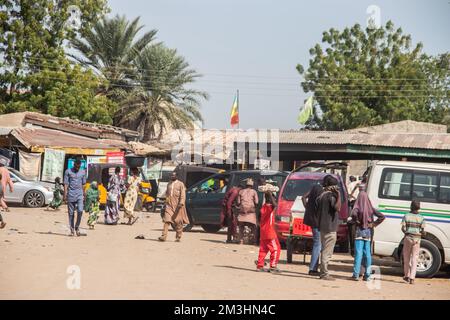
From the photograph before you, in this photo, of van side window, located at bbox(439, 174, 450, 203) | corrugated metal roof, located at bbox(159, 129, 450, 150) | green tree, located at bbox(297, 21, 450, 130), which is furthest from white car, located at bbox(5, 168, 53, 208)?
green tree, located at bbox(297, 21, 450, 130)

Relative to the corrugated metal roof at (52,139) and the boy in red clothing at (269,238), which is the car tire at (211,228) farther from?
the corrugated metal roof at (52,139)

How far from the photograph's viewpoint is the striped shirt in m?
13.3

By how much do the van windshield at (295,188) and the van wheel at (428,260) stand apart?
373 centimetres

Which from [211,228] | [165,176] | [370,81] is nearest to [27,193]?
[165,176]

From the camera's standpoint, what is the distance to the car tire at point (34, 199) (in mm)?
29047

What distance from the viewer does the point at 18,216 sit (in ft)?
79.6

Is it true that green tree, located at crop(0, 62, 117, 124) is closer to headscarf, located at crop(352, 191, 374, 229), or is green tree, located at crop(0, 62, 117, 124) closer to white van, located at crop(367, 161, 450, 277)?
white van, located at crop(367, 161, 450, 277)

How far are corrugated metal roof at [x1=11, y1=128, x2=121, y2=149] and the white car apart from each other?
130 inches

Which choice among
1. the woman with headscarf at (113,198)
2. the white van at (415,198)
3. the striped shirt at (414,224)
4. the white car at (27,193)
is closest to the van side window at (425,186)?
the white van at (415,198)

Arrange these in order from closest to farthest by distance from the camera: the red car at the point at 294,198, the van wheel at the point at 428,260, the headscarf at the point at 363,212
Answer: the headscarf at the point at 363,212
the van wheel at the point at 428,260
the red car at the point at 294,198

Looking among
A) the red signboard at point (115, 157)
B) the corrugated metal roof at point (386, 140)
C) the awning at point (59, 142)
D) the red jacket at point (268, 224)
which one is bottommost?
the red jacket at point (268, 224)
